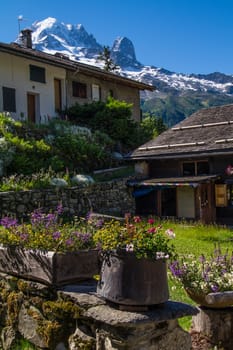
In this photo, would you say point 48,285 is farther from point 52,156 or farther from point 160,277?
point 52,156

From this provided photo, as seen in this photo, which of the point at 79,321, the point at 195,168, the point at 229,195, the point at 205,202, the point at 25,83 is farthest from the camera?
the point at 25,83

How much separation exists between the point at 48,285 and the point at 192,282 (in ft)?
4.80

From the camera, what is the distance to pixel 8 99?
23.7m

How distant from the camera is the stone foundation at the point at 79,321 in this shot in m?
3.23

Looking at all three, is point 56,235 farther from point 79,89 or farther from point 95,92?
point 95,92

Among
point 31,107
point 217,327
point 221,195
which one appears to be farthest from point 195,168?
point 217,327

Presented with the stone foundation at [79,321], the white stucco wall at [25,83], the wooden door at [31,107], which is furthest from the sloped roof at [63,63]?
the stone foundation at [79,321]

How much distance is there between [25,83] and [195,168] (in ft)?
35.6

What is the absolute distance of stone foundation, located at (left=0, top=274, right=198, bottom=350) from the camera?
3.23 m

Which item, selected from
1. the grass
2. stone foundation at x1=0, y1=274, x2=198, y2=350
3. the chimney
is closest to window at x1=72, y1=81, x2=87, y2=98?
the chimney

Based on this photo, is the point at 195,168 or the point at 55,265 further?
the point at 195,168

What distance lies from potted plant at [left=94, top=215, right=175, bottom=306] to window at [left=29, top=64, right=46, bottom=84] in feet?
75.7

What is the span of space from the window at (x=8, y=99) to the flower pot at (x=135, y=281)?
21344 millimetres

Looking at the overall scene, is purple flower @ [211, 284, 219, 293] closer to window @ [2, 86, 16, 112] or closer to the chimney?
window @ [2, 86, 16, 112]
